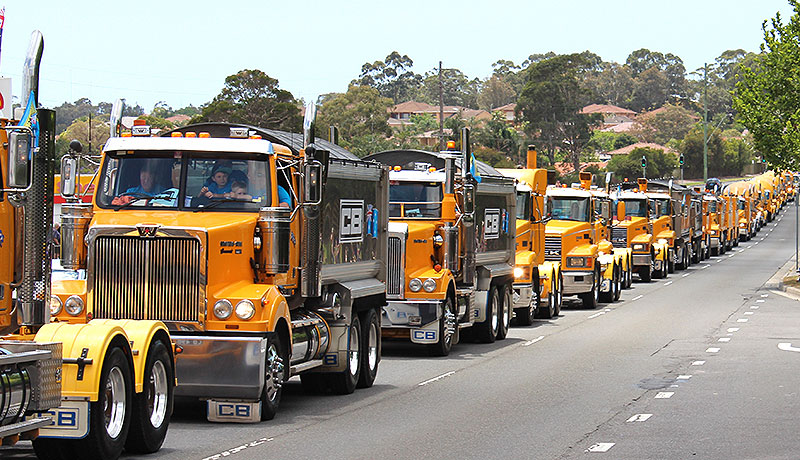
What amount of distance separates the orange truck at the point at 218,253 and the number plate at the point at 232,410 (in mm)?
10

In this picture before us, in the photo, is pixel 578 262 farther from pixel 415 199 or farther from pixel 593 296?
pixel 415 199

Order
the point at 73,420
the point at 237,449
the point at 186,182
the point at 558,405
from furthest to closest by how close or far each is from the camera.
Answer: the point at 558,405, the point at 186,182, the point at 237,449, the point at 73,420

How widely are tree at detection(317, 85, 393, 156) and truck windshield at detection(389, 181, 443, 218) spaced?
76.5m

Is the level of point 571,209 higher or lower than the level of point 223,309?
higher

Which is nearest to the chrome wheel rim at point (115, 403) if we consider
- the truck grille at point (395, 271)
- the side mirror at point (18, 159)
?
the side mirror at point (18, 159)

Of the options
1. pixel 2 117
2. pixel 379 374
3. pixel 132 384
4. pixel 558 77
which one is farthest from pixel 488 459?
pixel 558 77

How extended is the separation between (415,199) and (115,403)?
1065 centimetres

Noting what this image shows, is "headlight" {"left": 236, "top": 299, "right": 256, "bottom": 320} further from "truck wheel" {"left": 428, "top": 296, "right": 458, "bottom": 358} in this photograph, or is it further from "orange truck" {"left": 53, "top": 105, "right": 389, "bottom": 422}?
"truck wheel" {"left": 428, "top": 296, "right": 458, "bottom": 358}

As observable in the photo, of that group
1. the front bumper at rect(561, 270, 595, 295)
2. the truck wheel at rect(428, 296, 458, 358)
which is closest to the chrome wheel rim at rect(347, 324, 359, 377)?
the truck wheel at rect(428, 296, 458, 358)

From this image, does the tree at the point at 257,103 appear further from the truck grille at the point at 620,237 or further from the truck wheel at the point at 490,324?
the truck wheel at the point at 490,324

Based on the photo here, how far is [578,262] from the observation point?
31891mm

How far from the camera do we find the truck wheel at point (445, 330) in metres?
19.6

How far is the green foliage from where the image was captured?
119912 millimetres

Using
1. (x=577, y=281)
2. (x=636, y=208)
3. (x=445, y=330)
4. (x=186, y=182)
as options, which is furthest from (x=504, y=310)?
(x=636, y=208)
